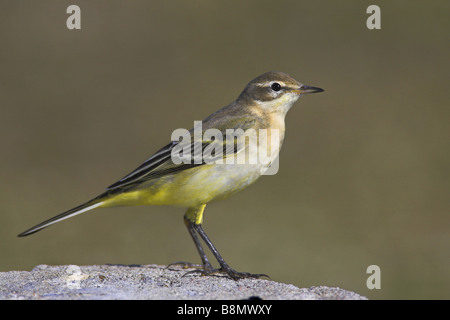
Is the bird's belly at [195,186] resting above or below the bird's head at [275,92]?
below

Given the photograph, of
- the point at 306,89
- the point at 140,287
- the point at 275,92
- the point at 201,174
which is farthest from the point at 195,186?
the point at 306,89

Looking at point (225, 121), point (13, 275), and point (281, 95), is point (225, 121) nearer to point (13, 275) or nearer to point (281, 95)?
point (281, 95)

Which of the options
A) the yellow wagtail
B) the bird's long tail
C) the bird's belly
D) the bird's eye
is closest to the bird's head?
the bird's eye

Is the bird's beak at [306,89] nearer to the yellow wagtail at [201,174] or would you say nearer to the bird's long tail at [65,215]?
the yellow wagtail at [201,174]

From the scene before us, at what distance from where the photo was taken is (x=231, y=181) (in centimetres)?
766

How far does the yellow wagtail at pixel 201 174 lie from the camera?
7.70 metres

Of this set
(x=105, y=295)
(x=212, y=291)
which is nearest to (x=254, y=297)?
(x=212, y=291)

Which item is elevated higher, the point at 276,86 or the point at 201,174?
the point at 276,86

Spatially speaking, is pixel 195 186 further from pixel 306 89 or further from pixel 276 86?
pixel 306 89

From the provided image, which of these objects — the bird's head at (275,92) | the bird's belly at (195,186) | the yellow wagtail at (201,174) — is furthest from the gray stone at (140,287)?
the bird's head at (275,92)

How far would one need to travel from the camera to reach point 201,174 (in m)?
7.75

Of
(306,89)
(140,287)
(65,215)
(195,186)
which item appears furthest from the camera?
(306,89)

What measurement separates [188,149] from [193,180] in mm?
540

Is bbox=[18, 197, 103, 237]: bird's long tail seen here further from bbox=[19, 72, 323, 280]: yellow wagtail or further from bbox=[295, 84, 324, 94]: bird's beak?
bbox=[295, 84, 324, 94]: bird's beak
